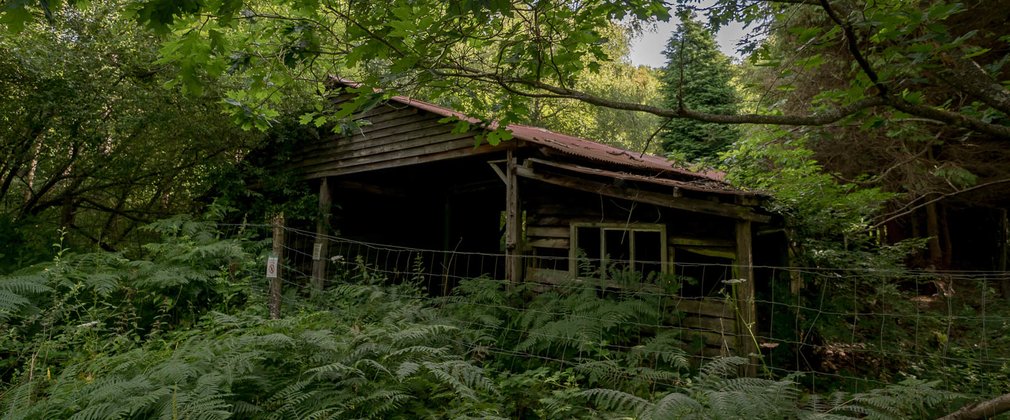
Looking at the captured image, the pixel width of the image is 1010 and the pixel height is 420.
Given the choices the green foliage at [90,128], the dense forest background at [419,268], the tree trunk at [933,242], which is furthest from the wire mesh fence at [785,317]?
the tree trunk at [933,242]

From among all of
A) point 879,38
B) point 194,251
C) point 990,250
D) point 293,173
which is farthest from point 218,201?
point 990,250

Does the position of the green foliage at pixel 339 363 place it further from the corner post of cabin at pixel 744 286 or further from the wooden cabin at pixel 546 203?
the corner post of cabin at pixel 744 286

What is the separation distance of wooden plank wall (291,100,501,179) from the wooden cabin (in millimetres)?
27

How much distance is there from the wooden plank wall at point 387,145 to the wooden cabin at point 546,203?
27mm

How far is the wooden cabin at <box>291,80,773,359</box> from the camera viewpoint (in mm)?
6238

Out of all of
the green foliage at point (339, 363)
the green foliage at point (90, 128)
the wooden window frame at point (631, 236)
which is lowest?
the green foliage at point (339, 363)

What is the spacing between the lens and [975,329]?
8.31 metres

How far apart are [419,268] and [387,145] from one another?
13.7 feet

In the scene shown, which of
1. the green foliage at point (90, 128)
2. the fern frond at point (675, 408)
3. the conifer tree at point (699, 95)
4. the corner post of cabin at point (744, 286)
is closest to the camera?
the fern frond at point (675, 408)

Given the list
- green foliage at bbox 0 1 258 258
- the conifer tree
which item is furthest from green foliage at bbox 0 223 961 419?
the conifer tree

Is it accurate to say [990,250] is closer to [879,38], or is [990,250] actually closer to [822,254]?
[822,254]

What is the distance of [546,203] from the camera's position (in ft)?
27.7

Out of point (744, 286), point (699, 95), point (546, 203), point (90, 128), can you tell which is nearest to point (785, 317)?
point (744, 286)

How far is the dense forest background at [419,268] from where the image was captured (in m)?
3.06
